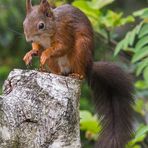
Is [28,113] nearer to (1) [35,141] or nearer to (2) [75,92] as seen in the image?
(1) [35,141]

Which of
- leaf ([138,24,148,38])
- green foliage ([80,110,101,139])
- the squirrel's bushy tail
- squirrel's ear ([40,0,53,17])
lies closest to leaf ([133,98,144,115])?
green foliage ([80,110,101,139])

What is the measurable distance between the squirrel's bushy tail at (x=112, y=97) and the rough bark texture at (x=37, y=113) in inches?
29.8

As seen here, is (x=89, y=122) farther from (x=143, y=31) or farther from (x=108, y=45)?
(x=108, y=45)

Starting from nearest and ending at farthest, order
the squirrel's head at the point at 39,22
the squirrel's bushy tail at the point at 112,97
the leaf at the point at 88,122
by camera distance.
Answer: the squirrel's head at the point at 39,22 → the squirrel's bushy tail at the point at 112,97 → the leaf at the point at 88,122

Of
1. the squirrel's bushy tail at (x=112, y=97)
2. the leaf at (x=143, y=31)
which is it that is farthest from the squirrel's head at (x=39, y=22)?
the leaf at (x=143, y=31)

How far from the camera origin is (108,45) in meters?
4.43

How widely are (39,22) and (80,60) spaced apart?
0.30 metres

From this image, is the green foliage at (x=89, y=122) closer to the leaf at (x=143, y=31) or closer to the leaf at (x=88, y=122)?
the leaf at (x=88, y=122)

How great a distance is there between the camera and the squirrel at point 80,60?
3.32 metres

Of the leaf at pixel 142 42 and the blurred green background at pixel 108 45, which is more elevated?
the leaf at pixel 142 42

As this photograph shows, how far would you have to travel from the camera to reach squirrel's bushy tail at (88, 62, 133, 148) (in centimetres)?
342

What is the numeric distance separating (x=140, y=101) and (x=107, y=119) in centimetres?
96

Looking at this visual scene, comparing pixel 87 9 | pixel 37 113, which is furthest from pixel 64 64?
pixel 37 113

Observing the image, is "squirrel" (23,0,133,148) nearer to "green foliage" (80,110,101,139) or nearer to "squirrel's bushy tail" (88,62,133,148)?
"squirrel's bushy tail" (88,62,133,148)
